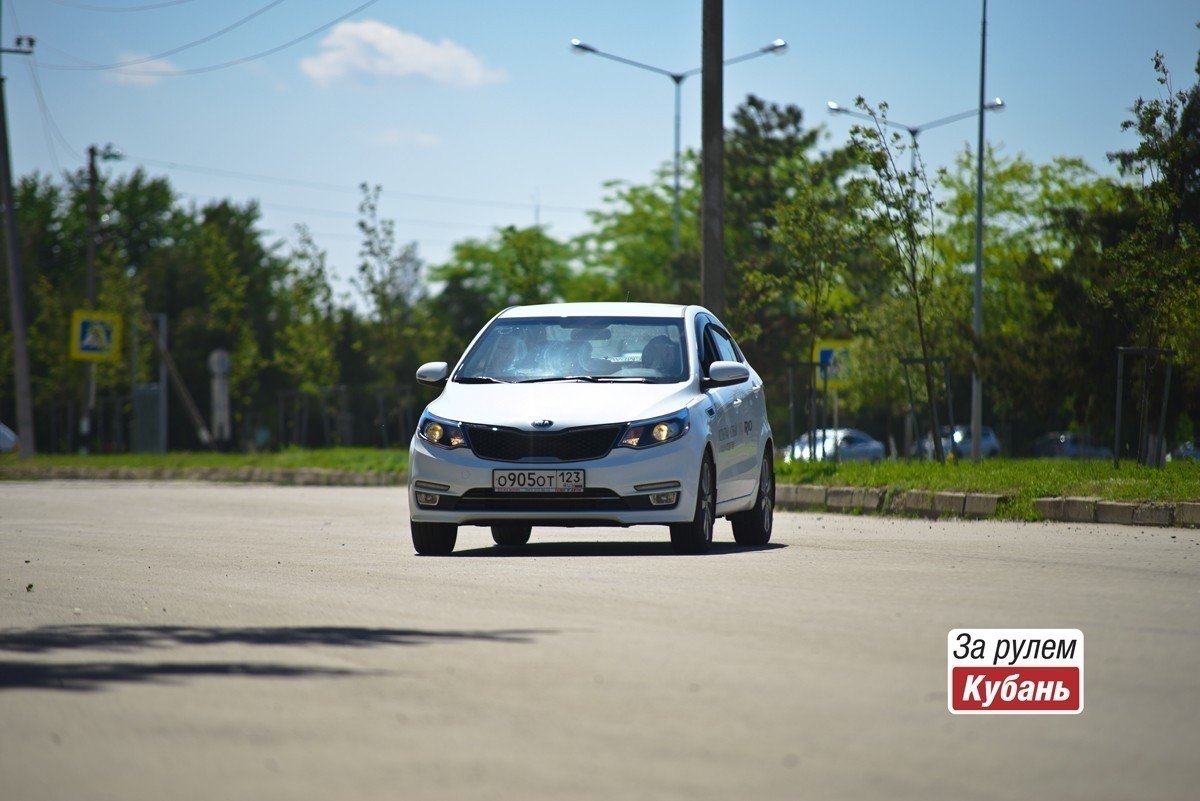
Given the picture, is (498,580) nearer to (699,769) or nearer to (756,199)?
(699,769)

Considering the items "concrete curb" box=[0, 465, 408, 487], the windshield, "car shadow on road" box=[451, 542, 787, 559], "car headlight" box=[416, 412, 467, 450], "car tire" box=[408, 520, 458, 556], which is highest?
the windshield

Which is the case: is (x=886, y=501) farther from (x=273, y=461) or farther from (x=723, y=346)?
(x=273, y=461)

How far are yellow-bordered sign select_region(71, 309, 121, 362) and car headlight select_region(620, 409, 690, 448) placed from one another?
42.1 metres

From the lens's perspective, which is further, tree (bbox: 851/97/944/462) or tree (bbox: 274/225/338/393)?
tree (bbox: 274/225/338/393)

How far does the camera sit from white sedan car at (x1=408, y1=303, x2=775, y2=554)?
40.3 feet

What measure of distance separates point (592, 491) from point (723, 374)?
153 cm

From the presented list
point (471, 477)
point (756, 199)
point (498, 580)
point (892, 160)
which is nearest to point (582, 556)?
point (471, 477)

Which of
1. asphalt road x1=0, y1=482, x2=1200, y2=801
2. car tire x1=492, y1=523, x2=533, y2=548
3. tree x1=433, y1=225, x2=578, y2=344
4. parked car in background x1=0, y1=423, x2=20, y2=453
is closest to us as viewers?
asphalt road x1=0, y1=482, x2=1200, y2=801

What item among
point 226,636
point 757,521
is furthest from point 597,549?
point 226,636

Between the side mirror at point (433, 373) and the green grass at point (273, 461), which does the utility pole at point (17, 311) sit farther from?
the side mirror at point (433, 373)

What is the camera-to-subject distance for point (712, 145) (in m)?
23.4

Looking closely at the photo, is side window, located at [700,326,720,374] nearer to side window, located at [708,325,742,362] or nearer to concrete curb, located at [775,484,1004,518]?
side window, located at [708,325,742,362]

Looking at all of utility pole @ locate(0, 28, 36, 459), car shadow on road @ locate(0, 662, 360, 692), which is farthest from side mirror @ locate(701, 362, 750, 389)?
utility pole @ locate(0, 28, 36, 459)

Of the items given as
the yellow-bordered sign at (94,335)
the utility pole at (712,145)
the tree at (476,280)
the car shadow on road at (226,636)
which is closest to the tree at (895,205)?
the utility pole at (712,145)
